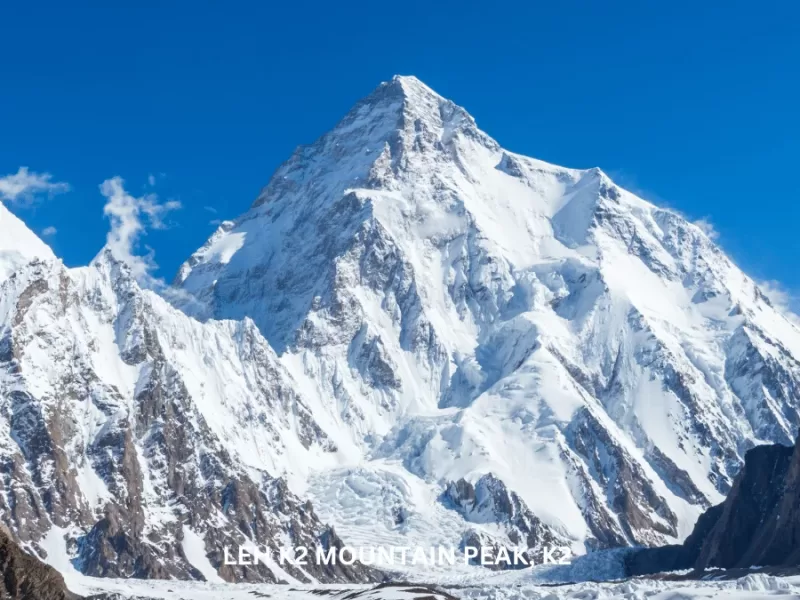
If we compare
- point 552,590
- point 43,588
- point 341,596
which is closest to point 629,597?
point 552,590

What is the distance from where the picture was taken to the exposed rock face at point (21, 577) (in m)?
109

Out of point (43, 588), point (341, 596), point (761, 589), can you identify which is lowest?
point (43, 588)

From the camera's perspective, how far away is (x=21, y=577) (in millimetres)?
110625

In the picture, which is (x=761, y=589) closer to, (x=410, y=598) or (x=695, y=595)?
(x=695, y=595)

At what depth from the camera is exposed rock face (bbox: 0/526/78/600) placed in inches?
4304

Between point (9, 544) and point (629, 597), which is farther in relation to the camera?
point (629, 597)

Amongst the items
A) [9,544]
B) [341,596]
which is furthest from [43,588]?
[341,596]

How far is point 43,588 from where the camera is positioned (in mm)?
113438

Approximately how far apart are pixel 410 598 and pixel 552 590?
17.7 m

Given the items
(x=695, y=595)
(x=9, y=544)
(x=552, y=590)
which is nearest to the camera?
(x=9, y=544)

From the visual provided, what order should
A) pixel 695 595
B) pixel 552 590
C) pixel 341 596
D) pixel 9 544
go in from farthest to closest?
pixel 341 596, pixel 552 590, pixel 695 595, pixel 9 544

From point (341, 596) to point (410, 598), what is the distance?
133ft

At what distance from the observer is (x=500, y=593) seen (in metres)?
164

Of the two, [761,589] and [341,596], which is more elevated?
[341,596]
